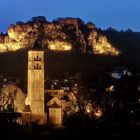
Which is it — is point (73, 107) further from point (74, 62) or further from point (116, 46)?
point (116, 46)

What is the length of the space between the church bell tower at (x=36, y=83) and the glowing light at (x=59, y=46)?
38.7 metres

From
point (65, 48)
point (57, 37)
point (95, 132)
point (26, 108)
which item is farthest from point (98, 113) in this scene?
point (57, 37)

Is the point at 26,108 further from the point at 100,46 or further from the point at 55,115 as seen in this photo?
the point at 100,46

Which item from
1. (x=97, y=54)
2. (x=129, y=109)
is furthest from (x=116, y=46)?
(x=129, y=109)

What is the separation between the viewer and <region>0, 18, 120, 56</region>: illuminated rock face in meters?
111

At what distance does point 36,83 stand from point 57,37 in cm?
4188

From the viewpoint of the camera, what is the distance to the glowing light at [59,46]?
111 m

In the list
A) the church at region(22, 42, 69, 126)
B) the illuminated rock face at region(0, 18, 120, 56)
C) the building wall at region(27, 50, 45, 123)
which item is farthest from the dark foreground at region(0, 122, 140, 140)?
the illuminated rock face at region(0, 18, 120, 56)

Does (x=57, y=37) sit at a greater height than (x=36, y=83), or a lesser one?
greater

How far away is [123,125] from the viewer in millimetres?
36344

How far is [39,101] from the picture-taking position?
68.8 metres

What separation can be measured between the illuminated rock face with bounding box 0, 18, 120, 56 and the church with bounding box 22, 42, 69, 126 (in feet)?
124

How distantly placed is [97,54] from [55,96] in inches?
1515

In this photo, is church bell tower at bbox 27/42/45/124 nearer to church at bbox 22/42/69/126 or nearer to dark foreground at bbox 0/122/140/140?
church at bbox 22/42/69/126
